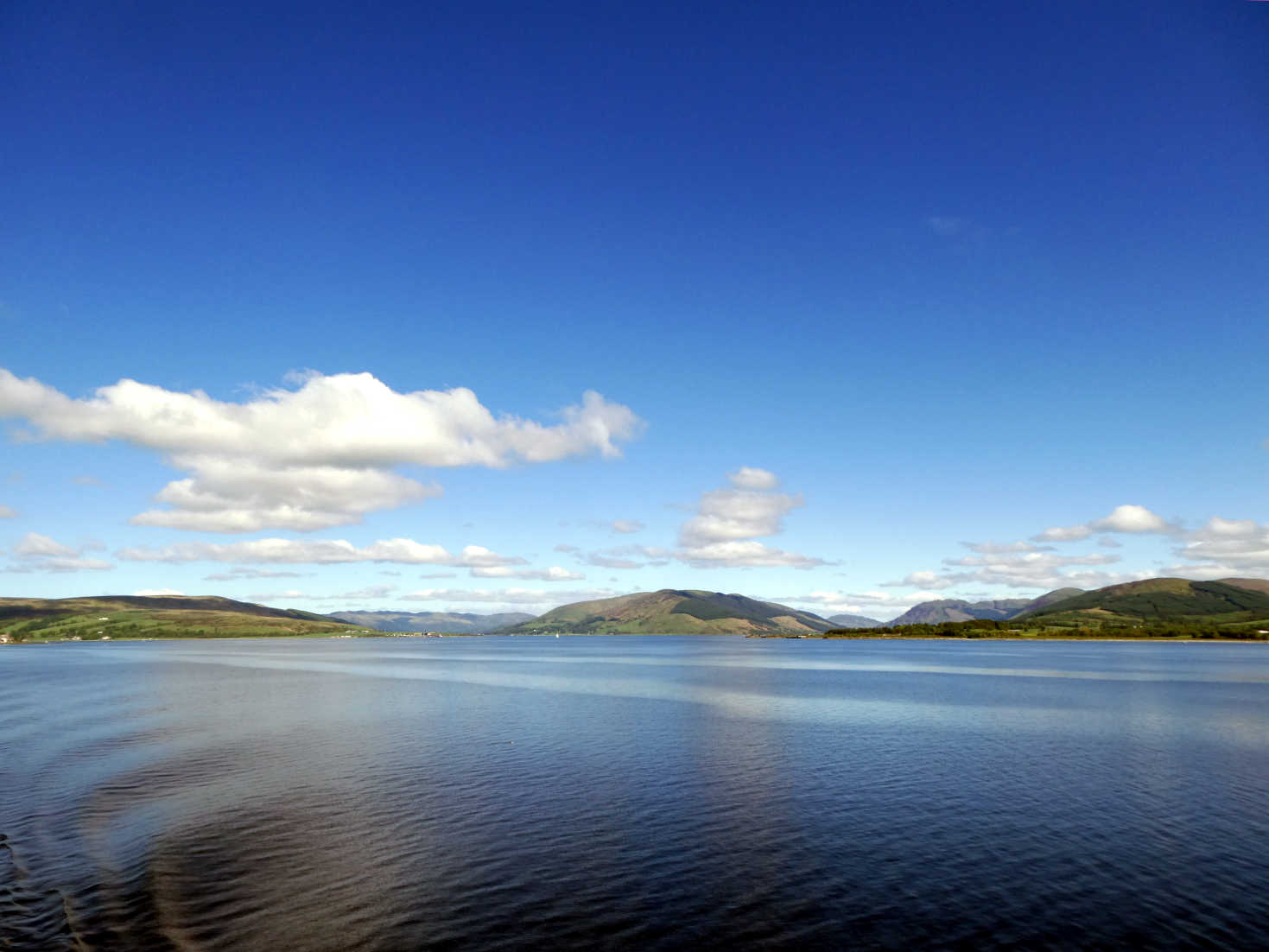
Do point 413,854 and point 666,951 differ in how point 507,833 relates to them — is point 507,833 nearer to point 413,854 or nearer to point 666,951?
point 413,854

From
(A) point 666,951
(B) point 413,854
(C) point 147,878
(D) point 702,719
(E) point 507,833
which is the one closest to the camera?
(A) point 666,951

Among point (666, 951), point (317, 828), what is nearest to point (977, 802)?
point (666, 951)

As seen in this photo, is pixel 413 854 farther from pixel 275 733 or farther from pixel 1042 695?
pixel 1042 695

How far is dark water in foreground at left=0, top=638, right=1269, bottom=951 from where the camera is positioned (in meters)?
28.7

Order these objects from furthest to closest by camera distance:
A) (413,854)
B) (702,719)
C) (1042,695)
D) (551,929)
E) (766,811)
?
(1042,695)
(702,719)
(766,811)
(413,854)
(551,929)

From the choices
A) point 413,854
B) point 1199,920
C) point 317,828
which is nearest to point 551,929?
point 413,854

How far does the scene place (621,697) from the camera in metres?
119

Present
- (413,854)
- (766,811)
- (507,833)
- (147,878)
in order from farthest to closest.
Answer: (766,811), (507,833), (413,854), (147,878)

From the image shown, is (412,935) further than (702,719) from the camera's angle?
No

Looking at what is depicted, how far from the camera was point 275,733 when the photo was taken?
253 ft

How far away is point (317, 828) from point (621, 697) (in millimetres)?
81196

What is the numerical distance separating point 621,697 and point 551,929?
304ft

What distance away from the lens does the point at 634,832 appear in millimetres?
41156

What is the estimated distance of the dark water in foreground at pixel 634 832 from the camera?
94.2 ft
